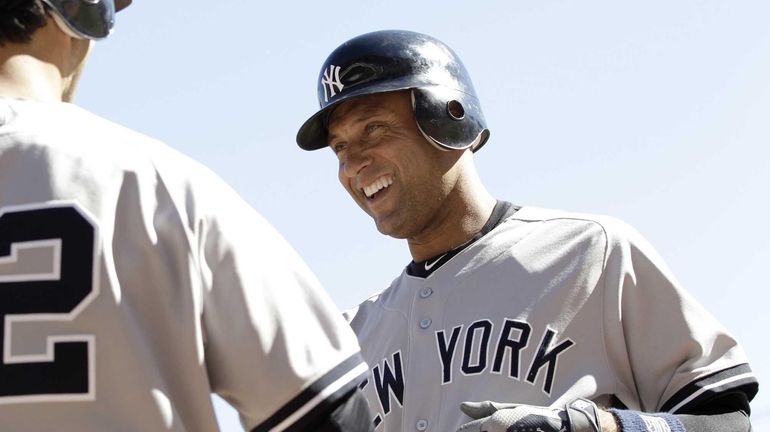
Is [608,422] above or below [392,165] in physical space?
below

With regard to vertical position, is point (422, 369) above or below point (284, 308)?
below

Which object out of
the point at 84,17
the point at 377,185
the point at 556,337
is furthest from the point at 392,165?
the point at 84,17

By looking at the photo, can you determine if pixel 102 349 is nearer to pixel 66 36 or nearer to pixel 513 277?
pixel 66 36

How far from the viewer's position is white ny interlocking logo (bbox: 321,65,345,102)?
18.8 feet

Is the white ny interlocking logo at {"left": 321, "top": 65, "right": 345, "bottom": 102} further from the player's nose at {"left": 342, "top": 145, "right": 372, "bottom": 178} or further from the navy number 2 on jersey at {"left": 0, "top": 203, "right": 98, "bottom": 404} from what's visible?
the navy number 2 on jersey at {"left": 0, "top": 203, "right": 98, "bottom": 404}

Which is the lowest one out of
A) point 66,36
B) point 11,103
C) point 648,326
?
point 648,326

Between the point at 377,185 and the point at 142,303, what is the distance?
3.07 m

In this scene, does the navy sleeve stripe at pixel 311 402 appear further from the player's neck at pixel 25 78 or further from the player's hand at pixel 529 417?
the player's hand at pixel 529 417

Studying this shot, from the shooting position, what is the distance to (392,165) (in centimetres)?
560

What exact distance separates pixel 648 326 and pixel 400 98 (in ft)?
5.86

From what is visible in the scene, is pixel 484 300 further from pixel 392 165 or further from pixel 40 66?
pixel 40 66

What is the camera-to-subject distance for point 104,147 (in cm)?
275

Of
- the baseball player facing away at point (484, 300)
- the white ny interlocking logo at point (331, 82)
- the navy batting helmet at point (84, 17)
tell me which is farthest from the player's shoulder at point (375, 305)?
the navy batting helmet at point (84, 17)

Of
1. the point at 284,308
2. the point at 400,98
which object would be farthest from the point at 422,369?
the point at 284,308
